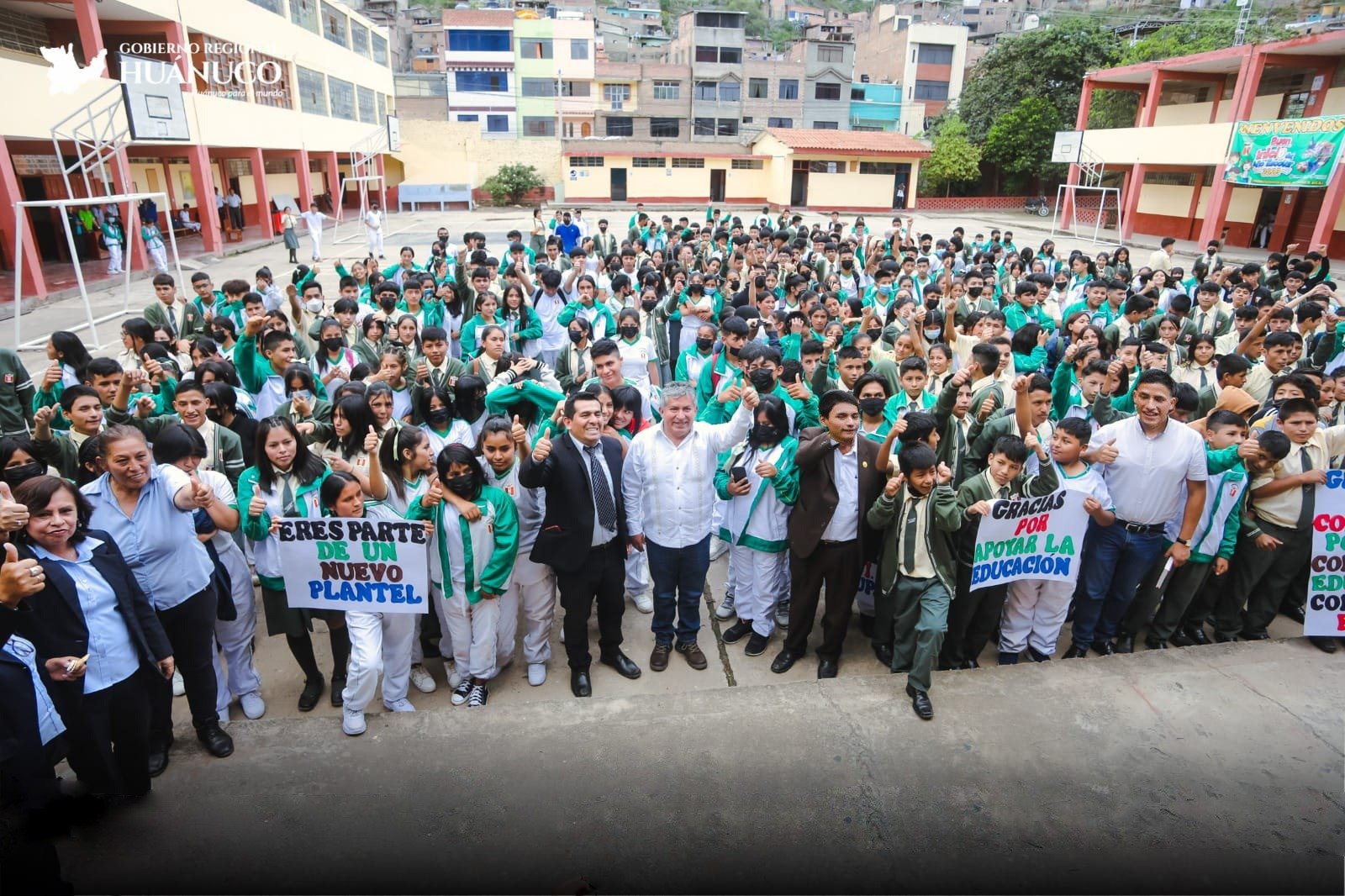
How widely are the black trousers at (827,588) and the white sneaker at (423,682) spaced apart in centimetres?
207

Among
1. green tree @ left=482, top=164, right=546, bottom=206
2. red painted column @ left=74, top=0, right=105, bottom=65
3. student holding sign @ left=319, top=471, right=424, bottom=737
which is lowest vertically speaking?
student holding sign @ left=319, top=471, right=424, bottom=737

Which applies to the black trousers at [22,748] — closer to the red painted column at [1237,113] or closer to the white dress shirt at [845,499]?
the white dress shirt at [845,499]

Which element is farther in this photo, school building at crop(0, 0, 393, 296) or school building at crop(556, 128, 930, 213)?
school building at crop(556, 128, 930, 213)

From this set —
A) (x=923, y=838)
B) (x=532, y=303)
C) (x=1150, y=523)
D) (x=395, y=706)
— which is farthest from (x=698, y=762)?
(x=532, y=303)

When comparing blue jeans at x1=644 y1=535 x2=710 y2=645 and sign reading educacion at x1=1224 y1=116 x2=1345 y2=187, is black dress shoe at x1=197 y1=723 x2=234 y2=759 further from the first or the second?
sign reading educacion at x1=1224 y1=116 x2=1345 y2=187

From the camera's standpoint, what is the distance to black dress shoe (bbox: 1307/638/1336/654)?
4.50 meters

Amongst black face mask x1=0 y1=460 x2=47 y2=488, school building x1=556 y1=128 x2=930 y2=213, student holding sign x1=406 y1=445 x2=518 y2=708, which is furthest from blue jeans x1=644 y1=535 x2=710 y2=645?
school building x1=556 y1=128 x2=930 y2=213

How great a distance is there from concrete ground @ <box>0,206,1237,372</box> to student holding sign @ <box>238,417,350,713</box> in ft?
32.1

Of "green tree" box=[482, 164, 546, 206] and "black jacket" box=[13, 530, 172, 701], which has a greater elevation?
"green tree" box=[482, 164, 546, 206]

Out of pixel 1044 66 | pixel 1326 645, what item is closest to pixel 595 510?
pixel 1326 645

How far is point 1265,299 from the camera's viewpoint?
8008 millimetres

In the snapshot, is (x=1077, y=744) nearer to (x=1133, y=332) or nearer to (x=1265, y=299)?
(x=1133, y=332)

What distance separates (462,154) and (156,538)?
41963mm

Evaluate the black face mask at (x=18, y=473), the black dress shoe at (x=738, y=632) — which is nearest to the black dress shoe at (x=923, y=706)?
the black dress shoe at (x=738, y=632)
